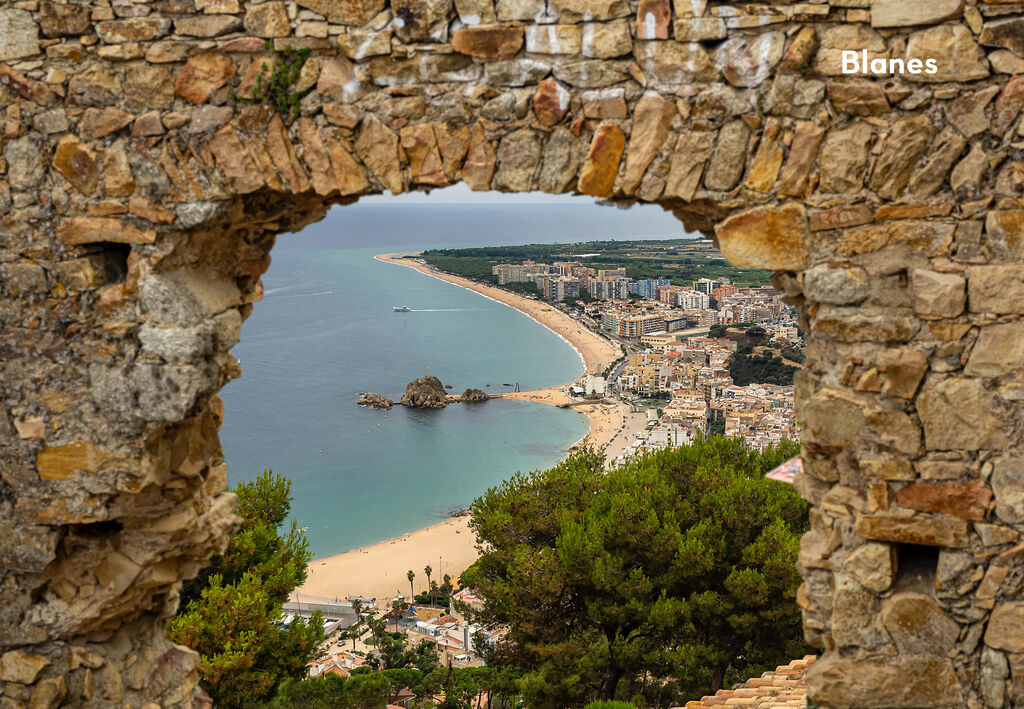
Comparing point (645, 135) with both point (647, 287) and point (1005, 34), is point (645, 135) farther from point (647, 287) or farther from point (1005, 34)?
point (647, 287)

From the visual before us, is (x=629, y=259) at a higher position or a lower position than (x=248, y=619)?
higher

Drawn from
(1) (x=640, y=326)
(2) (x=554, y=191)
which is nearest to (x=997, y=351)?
(2) (x=554, y=191)

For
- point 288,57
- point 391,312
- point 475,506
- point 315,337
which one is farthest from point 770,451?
point 391,312

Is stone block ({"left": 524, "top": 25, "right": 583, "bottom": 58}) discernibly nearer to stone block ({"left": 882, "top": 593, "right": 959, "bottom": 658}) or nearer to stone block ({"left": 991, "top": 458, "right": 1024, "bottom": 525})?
stone block ({"left": 991, "top": 458, "right": 1024, "bottom": 525})

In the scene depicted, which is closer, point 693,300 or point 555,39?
point 555,39

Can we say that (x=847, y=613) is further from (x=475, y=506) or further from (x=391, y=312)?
(x=391, y=312)

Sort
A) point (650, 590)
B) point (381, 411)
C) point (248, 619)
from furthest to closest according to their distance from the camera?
point (381, 411) < point (650, 590) < point (248, 619)

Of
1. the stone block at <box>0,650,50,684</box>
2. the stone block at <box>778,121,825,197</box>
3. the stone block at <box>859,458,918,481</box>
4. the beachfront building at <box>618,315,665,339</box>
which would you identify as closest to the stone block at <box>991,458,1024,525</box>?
the stone block at <box>859,458,918,481</box>
